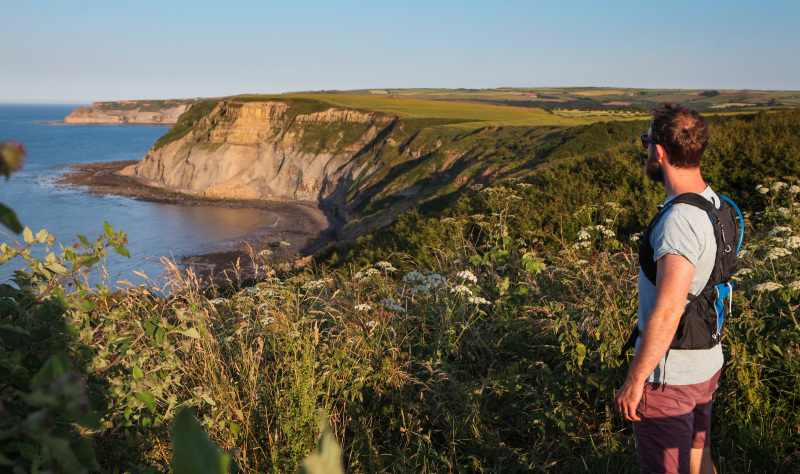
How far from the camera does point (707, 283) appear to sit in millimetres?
2746

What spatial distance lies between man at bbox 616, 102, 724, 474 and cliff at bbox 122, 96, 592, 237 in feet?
120

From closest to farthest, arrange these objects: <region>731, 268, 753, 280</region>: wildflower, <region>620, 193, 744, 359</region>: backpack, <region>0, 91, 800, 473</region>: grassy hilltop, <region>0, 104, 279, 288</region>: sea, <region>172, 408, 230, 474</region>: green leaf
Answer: <region>172, 408, 230, 474</region>: green leaf
<region>0, 91, 800, 473</region>: grassy hilltop
<region>620, 193, 744, 359</region>: backpack
<region>731, 268, 753, 280</region>: wildflower
<region>0, 104, 279, 288</region>: sea

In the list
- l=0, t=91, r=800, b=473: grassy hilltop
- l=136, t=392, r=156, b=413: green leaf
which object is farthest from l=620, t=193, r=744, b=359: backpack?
l=136, t=392, r=156, b=413: green leaf

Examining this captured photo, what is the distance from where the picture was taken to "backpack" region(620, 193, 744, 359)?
2.69m

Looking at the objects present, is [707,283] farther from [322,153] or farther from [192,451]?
[322,153]

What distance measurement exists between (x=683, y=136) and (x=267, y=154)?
74.2m

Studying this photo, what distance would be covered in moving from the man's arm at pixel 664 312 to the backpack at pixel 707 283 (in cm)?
11

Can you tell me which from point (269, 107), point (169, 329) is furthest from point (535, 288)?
point (269, 107)

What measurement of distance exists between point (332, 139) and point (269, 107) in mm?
15600

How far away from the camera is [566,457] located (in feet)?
11.0

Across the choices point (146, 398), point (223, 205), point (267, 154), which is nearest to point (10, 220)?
point (146, 398)

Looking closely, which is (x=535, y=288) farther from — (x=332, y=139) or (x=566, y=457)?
(x=332, y=139)

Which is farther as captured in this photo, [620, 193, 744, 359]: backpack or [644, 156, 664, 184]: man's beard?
[644, 156, 664, 184]: man's beard

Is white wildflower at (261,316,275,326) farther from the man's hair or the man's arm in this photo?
the man's hair
